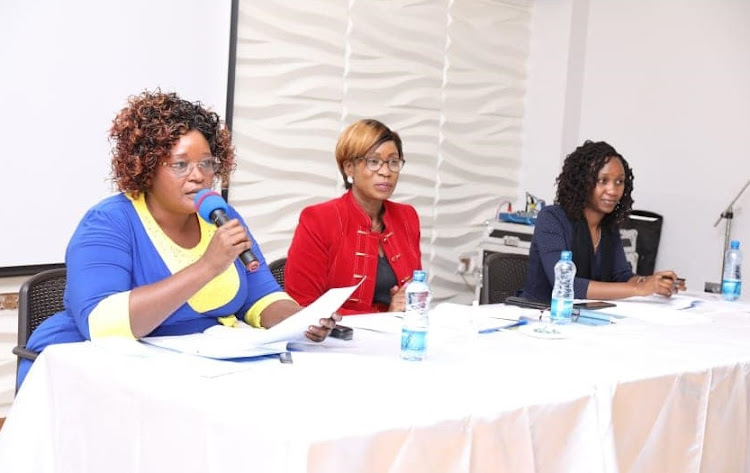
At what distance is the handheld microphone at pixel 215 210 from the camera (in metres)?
2.10

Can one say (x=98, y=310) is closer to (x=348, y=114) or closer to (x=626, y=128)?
(x=348, y=114)

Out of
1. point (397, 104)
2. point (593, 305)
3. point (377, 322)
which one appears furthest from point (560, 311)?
point (397, 104)

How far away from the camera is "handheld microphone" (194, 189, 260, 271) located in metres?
2.10

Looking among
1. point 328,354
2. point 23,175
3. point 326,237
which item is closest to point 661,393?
point 328,354

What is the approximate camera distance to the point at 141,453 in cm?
179

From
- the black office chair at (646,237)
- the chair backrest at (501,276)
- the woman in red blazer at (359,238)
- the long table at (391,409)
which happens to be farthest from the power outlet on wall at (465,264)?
the long table at (391,409)

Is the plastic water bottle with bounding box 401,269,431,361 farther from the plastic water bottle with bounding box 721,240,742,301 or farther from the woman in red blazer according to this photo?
the plastic water bottle with bounding box 721,240,742,301

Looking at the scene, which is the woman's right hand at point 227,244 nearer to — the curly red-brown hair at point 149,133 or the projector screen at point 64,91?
the curly red-brown hair at point 149,133

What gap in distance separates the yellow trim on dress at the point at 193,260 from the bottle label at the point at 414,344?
485 mm

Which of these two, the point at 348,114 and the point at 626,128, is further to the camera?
the point at 626,128

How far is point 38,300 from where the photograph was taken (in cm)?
249

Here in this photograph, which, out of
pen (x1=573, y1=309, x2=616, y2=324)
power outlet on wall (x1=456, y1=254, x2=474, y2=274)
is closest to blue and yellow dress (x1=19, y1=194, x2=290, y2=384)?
pen (x1=573, y1=309, x2=616, y2=324)

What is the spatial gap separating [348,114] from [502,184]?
52.1 inches

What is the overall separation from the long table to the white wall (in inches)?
119
